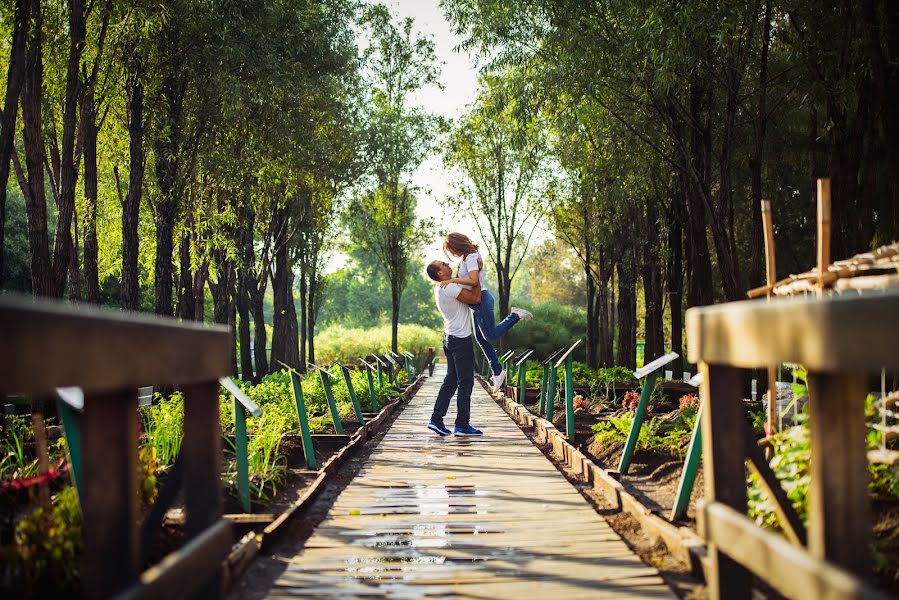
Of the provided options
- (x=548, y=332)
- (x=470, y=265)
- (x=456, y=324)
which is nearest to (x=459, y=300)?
(x=456, y=324)

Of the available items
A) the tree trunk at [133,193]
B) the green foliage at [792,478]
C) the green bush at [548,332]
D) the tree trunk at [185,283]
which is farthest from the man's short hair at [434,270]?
the green bush at [548,332]

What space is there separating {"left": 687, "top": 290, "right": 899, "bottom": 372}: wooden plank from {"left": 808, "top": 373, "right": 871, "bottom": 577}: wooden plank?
0.24 feet

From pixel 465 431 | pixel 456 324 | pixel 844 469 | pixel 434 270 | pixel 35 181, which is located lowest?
pixel 465 431

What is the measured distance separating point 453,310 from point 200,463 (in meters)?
6.35

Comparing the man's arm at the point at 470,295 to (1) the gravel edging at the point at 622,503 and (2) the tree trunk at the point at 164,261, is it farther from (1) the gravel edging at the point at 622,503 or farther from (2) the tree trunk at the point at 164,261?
(2) the tree trunk at the point at 164,261

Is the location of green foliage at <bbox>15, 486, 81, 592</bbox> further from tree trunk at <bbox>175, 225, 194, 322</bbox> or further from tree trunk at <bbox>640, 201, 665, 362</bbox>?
tree trunk at <bbox>640, 201, 665, 362</bbox>

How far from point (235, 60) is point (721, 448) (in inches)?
468

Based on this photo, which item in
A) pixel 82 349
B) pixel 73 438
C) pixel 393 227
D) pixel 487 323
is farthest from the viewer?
pixel 393 227

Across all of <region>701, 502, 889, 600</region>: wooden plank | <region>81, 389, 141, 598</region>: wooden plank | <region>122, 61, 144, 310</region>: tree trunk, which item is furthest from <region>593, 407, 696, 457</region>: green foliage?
<region>122, 61, 144, 310</region>: tree trunk

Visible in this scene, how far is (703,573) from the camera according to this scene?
3.62 m

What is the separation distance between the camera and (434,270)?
907cm

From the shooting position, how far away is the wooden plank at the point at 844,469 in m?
1.82

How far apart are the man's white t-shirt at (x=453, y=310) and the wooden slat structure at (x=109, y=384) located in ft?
20.8

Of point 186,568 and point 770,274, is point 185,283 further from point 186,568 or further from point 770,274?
point 186,568
